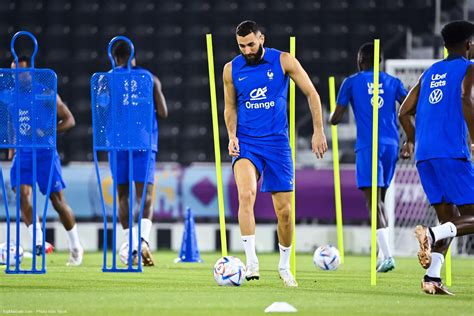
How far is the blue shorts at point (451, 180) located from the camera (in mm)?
6945

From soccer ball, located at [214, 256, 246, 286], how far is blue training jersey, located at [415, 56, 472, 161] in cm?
138

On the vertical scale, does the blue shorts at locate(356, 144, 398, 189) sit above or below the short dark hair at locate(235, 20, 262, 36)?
below

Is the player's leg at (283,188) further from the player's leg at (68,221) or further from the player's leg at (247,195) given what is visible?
the player's leg at (68,221)

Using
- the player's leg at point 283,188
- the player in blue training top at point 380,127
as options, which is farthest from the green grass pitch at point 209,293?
the player in blue training top at point 380,127

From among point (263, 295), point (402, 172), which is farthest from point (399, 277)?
point (402, 172)

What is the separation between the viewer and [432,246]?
6.99 metres

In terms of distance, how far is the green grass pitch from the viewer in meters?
5.83

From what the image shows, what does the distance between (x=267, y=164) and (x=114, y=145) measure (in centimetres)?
152

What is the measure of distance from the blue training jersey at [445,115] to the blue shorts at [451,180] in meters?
0.04

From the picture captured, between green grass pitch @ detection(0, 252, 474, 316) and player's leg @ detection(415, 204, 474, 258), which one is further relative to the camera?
player's leg @ detection(415, 204, 474, 258)

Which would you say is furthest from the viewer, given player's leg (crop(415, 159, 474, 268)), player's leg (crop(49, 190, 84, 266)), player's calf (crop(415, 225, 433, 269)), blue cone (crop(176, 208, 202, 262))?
blue cone (crop(176, 208, 202, 262))

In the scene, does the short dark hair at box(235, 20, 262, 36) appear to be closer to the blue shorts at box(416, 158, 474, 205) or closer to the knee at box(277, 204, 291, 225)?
the knee at box(277, 204, 291, 225)

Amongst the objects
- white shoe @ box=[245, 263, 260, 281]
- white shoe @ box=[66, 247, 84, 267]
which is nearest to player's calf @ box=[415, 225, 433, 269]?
white shoe @ box=[245, 263, 260, 281]

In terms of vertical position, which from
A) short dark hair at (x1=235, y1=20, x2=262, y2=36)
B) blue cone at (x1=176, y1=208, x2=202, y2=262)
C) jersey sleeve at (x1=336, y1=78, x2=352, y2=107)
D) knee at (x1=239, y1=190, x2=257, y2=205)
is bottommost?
blue cone at (x1=176, y1=208, x2=202, y2=262)
